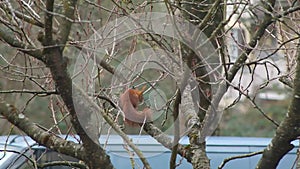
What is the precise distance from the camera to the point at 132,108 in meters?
2.84

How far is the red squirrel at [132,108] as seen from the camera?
112 inches

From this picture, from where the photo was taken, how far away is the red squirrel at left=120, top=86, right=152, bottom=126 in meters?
2.84

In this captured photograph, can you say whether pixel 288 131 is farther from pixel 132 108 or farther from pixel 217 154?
pixel 217 154

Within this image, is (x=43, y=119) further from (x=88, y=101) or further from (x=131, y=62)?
(x=88, y=101)

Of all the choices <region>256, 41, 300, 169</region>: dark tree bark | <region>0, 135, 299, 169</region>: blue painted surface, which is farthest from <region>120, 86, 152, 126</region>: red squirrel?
<region>0, 135, 299, 169</region>: blue painted surface

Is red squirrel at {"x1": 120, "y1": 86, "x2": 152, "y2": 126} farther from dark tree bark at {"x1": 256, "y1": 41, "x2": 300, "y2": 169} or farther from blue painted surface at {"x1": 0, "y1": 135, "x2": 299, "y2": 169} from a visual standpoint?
blue painted surface at {"x1": 0, "y1": 135, "x2": 299, "y2": 169}

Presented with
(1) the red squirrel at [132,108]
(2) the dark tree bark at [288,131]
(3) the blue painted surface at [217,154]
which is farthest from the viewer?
(3) the blue painted surface at [217,154]

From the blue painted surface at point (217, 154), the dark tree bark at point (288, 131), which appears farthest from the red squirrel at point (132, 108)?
the blue painted surface at point (217, 154)

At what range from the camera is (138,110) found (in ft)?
9.69

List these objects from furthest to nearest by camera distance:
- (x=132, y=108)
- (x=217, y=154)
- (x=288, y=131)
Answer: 1. (x=217, y=154)
2. (x=132, y=108)
3. (x=288, y=131)

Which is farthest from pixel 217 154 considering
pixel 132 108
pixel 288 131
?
pixel 288 131

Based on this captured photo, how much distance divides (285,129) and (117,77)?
1259 mm

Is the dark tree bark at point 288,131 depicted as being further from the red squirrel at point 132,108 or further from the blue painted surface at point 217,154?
the blue painted surface at point 217,154

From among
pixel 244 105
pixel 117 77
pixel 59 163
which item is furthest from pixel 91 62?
pixel 244 105
